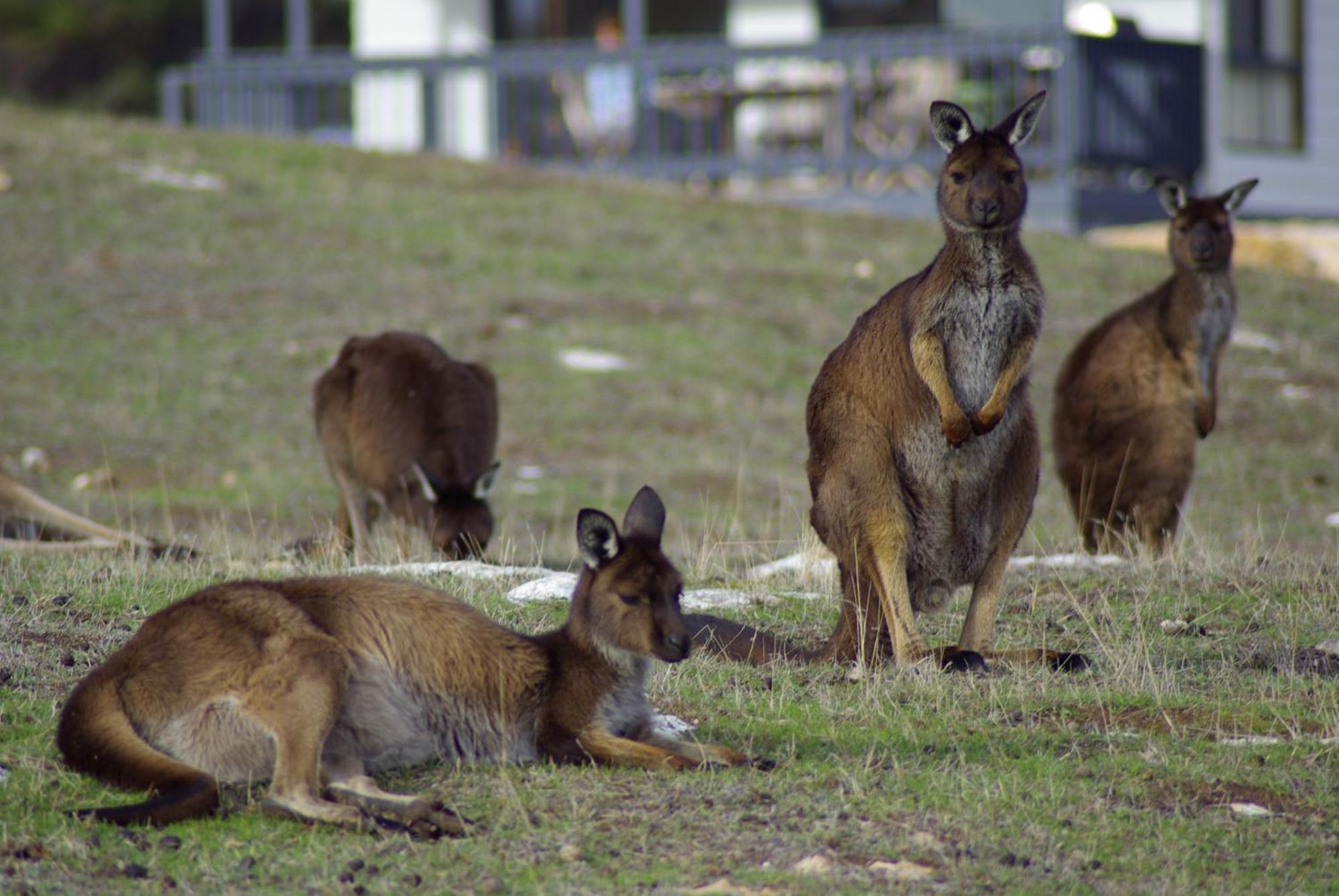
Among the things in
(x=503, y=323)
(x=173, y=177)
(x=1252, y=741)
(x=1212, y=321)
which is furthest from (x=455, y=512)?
(x=173, y=177)

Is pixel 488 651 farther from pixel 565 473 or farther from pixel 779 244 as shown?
pixel 779 244

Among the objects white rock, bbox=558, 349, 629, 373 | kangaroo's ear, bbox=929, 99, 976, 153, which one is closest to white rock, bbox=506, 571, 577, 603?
kangaroo's ear, bbox=929, 99, 976, 153

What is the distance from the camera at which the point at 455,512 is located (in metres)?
9.33

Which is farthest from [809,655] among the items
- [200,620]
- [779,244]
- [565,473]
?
[779,244]

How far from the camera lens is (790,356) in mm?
16062

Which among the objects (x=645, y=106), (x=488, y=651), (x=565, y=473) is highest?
(x=645, y=106)

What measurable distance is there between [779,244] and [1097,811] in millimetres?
15041

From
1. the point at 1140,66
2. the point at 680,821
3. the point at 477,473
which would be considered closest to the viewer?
the point at 680,821

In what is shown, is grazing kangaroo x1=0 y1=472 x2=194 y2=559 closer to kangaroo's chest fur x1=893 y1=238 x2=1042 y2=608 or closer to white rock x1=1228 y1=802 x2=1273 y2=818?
kangaroo's chest fur x1=893 y1=238 x2=1042 y2=608

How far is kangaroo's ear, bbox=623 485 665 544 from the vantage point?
5.05m

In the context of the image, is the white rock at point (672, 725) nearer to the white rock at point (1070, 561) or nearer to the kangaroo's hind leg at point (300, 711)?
the kangaroo's hind leg at point (300, 711)

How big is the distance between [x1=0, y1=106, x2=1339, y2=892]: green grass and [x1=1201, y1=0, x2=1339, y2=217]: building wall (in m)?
4.85

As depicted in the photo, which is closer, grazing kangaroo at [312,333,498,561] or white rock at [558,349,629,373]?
grazing kangaroo at [312,333,498,561]

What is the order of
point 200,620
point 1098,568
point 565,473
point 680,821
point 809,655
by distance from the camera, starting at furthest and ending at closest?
point 565,473, point 1098,568, point 809,655, point 200,620, point 680,821
